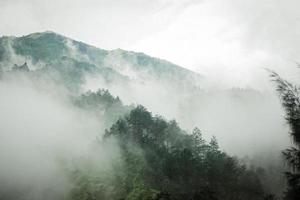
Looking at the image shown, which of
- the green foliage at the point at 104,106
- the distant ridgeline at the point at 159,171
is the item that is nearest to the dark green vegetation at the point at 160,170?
the distant ridgeline at the point at 159,171

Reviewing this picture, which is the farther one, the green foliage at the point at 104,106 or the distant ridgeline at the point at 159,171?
the green foliage at the point at 104,106

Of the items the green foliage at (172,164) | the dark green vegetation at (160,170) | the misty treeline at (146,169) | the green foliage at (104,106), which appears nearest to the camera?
the dark green vegetation at (160,170)

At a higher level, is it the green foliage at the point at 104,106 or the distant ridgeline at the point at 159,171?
the green foliage at the point at 104,106

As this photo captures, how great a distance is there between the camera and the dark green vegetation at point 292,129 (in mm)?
25484

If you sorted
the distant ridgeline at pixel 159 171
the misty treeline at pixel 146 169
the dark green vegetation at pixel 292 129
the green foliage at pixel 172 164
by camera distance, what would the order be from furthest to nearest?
the green foliage at pixel 172 164 → the misty treeline at pixel 146 169 → the distant ridgeline at pixel 159 171 → the dark green vegetation at pixel 292 129

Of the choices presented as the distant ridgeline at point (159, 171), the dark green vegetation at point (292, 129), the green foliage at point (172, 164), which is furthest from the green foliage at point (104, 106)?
the dark green vegetation at point (292, 129)

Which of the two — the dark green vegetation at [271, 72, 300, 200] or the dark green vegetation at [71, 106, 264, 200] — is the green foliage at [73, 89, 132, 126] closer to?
the dark green vegetation at [71, 106, 264, 200]

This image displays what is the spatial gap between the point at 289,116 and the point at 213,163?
231 ft

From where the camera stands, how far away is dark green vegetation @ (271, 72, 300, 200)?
83.6 feet

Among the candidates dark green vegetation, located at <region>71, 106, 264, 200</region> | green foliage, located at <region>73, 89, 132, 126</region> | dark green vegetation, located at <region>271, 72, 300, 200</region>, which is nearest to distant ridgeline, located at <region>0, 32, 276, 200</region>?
dark green vegetation, located at <region>71, 106, 264, 200</region>

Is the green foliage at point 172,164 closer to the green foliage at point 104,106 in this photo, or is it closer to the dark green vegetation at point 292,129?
the green foliage at point 104,106

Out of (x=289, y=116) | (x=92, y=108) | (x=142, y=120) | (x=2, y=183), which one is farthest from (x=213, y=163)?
(x=289, y=116)

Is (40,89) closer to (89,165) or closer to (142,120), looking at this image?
(142,120)

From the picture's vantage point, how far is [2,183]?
89.6m
